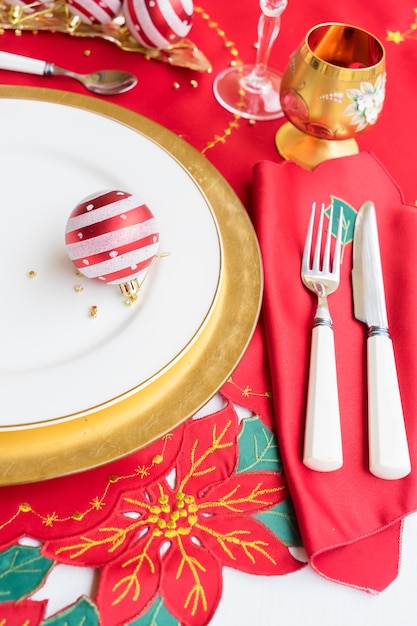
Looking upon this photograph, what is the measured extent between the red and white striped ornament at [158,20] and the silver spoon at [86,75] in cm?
5

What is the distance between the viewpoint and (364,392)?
52cm

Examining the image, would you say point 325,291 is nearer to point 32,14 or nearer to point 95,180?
point 95,180

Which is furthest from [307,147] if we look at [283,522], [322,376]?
[283,522]

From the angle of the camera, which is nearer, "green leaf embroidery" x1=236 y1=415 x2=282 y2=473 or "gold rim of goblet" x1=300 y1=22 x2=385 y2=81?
"green leaf embroidery" x1=236 y1=415 x2=282 y2=473

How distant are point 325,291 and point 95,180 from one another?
0.75ft

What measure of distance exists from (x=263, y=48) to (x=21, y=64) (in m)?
0.27

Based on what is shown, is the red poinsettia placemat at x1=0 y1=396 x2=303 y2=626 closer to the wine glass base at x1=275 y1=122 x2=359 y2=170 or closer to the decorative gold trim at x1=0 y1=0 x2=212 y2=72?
the wine glass base at x1=275 y1=122 x2=359 y2=170

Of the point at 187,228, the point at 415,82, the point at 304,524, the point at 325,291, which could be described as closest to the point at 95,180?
the point at 187,228

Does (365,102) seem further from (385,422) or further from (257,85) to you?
(385,422)

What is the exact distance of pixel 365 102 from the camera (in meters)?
0.62

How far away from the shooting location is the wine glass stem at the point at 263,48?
0.71 m

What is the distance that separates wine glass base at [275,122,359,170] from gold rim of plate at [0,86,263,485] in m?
0.13

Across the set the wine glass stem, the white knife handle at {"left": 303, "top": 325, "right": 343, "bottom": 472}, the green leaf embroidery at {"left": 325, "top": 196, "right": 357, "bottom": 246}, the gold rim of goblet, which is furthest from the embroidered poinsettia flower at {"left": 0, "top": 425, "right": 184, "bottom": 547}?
the wine glass stem

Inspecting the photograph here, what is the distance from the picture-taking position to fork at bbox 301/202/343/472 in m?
0.47
